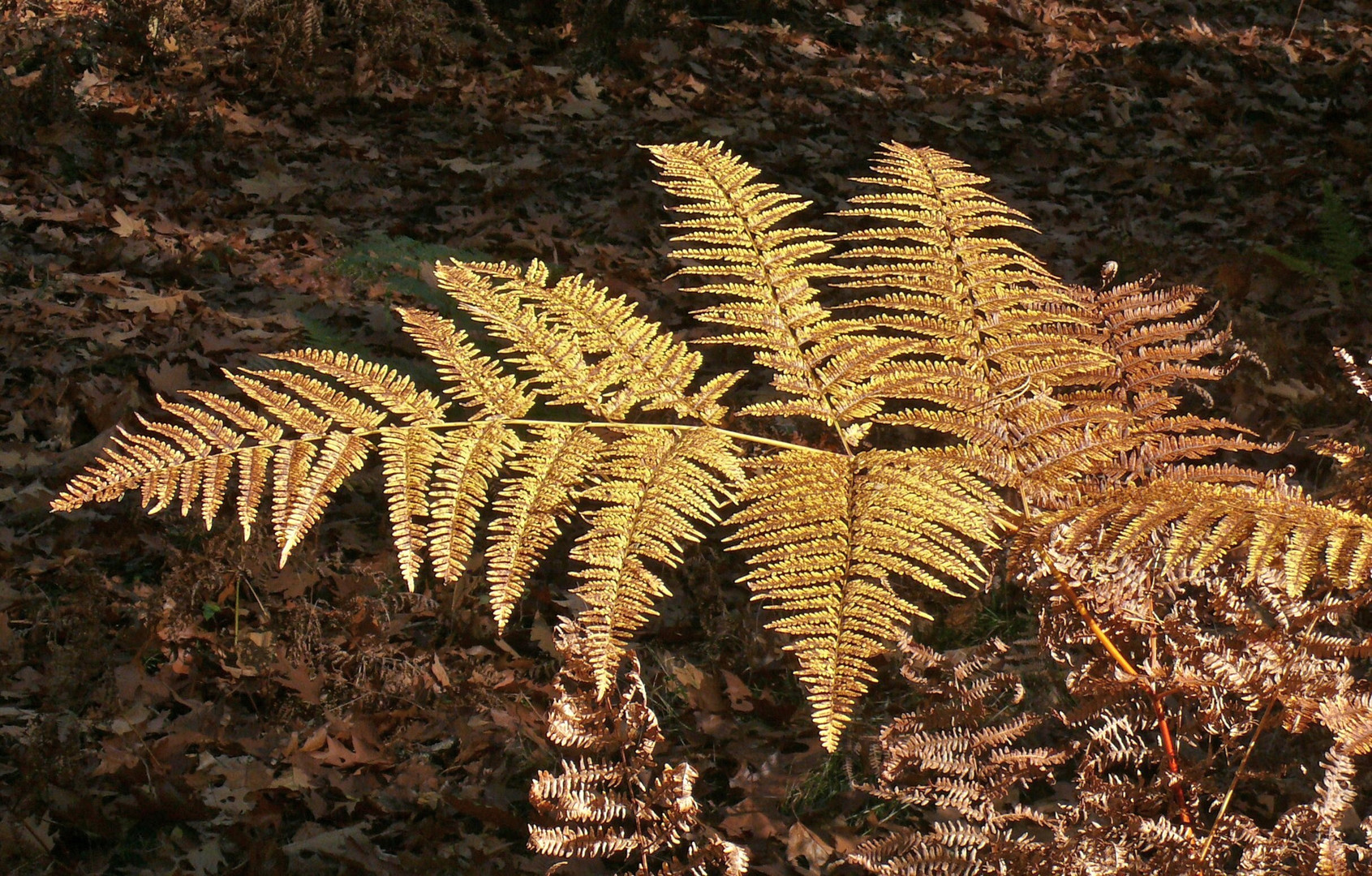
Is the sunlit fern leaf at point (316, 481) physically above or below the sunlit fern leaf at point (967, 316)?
below

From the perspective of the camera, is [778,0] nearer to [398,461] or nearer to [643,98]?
[643,98]

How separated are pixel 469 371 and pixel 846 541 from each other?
0.50 meters

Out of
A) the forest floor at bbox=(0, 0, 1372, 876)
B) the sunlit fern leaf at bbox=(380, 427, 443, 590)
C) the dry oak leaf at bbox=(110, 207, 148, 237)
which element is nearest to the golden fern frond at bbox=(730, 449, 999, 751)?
the sunlit fern leaf at bbox=(380, 427, 443, 590)

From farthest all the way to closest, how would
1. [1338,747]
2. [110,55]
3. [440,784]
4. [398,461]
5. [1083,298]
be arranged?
[110,55] → [440,784] → [1083,298] → [1338,747] → [398,461]

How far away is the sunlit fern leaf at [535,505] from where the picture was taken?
1.09 metres

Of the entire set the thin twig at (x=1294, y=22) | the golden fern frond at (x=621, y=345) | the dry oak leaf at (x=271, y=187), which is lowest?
the dry oak leaf at (x=271, y=187)

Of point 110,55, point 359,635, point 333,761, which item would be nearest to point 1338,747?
point 333,761

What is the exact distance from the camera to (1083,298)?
146 cm

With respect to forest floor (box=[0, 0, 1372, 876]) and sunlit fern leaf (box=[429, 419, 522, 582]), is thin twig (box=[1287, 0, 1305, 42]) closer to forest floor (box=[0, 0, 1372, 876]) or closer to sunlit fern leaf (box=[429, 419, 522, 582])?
forest floor (box=[0, 0, 1372, 876])

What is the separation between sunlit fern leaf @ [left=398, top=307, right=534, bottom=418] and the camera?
4.13 ft

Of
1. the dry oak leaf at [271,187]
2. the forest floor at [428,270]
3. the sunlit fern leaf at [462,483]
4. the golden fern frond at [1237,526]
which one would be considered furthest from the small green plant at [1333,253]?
the dry oak leaf at [271,187]

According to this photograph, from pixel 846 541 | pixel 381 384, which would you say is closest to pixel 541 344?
pixel 381 384

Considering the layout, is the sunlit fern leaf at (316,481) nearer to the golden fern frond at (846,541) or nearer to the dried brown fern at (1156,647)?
the golden fern frond at (846,541)

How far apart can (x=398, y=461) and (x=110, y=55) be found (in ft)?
22.6
